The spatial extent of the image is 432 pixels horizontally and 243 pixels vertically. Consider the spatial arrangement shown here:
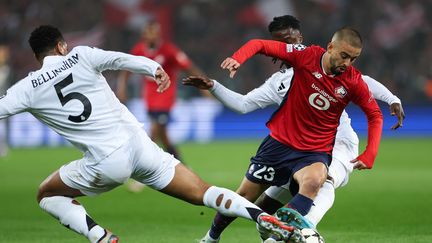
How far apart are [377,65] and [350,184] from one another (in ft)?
35.2

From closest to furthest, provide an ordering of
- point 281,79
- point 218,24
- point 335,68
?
point 335,68
point 281,79
point 218,24

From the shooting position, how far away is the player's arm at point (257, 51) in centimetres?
678

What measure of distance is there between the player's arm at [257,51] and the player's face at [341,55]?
0.34 m

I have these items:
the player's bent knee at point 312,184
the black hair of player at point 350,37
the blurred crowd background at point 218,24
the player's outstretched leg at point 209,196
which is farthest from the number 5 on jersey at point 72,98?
the blurred crowd background at point 218,24

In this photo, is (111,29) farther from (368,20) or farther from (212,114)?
(368,20)

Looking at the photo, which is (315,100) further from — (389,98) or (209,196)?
(209,196)

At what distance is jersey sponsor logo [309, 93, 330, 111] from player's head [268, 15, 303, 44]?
838 millimetres

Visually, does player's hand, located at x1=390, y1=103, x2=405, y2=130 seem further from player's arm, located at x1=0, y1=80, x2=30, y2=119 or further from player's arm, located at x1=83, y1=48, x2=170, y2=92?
player's arm, located at x1=0, y1=80, x2=30, y2=119

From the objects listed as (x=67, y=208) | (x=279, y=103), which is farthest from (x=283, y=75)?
(x=67, y=208)

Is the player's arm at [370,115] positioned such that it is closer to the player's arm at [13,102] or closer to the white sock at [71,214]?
the white sock at [71,214]

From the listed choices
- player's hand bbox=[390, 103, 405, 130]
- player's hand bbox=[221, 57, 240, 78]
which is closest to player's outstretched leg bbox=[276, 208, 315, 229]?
player's hand bbox=[221, 57, 240, 78]

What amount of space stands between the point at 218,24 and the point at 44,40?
1827 cm

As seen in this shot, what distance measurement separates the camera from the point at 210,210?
445 inches

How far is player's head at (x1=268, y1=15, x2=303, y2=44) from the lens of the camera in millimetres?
8086
